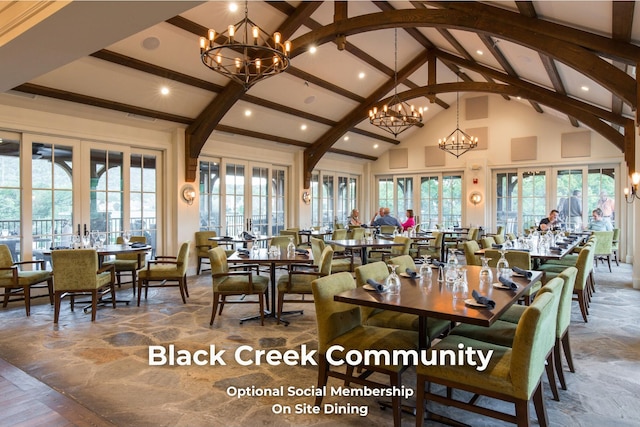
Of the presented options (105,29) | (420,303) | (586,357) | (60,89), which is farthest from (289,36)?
(586,357)

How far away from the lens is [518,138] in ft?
38.3

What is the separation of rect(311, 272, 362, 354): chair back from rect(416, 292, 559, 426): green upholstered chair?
0.66 meters

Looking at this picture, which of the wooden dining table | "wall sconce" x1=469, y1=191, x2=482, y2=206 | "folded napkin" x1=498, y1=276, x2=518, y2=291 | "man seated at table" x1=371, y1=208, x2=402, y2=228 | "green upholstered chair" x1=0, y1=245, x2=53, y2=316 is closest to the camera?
the wooden dining table

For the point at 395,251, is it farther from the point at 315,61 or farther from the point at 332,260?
the point at 315,61

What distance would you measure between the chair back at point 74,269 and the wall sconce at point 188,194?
11.0 feet

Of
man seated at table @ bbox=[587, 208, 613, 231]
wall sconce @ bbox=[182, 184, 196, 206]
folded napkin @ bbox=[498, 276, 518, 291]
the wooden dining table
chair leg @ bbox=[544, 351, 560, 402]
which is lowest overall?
chair leg @ bbox=[544, 351, 560, 402]

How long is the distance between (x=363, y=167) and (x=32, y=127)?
10200 millimetres

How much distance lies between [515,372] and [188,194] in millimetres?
7324

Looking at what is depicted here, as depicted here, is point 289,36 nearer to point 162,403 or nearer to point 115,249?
point 115,249

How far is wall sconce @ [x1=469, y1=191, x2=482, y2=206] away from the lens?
1227 centimetres

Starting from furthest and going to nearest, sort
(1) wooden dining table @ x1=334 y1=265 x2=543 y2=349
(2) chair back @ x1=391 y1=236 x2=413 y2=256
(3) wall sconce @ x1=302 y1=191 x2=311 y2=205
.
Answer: (3) wall sconce @ x1=302 y1=191 x2=311 y2=205 → (2) chair back @ x1=391 y1=236 x2=413 y2=256 → (1) wooden dining table @ x1=334 y1=265 x2=543 y2=349

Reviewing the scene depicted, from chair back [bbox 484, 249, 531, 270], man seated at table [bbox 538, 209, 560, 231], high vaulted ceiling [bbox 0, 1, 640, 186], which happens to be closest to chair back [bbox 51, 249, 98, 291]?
high vaulted ceiling [bbox 0, 1, 640, 186]

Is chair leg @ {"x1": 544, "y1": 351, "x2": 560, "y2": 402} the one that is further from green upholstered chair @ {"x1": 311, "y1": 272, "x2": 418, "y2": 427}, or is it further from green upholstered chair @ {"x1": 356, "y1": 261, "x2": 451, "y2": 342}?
green upholstered chair @ {"x1": 311, "y1": 272, "x2": 418, "y2": 427}

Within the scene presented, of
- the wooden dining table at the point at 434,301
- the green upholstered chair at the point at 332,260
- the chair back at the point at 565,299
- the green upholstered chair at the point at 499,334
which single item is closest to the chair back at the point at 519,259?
the wooden dining table at the point at 434,301
